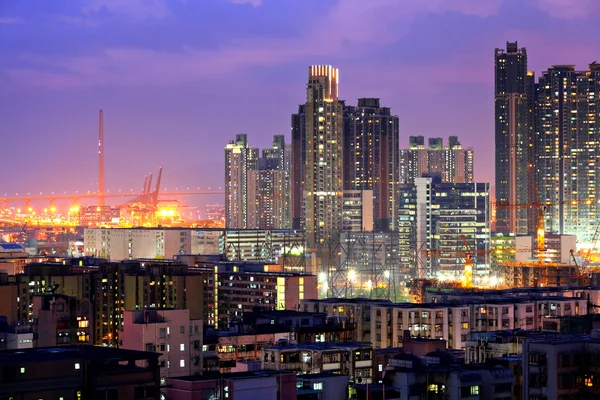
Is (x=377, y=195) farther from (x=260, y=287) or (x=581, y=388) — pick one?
(x=581, y=388)

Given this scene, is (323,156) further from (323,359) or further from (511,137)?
(323,359)

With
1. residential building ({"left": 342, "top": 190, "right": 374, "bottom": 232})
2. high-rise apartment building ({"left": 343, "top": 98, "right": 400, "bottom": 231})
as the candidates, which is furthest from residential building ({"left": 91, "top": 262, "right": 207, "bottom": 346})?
high-rise apartment building ({"left": 343, "top": 98, "right": 400, "bottom": 231})

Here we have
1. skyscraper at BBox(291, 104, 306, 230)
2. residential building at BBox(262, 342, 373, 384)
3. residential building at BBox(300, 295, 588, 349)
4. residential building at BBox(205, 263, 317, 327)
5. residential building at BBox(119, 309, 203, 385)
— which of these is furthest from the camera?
skyscraper at BBox(291, 104, 306, 230)

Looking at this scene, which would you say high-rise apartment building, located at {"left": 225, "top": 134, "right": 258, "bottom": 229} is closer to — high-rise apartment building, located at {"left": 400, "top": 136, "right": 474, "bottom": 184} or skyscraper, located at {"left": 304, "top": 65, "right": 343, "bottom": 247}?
high-rise apartment building, located at {"left": 400, "top": 136, "right": 474, "bottom": 184}

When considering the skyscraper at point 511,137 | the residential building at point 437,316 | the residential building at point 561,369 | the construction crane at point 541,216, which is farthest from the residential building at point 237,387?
the skyscraper at point 511,137

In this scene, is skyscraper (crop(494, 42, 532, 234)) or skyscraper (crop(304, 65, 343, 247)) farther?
skyscraper (crop(494, 42, 532, 234))

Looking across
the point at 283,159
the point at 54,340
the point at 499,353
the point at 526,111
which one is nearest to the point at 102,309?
the point at 54,340
